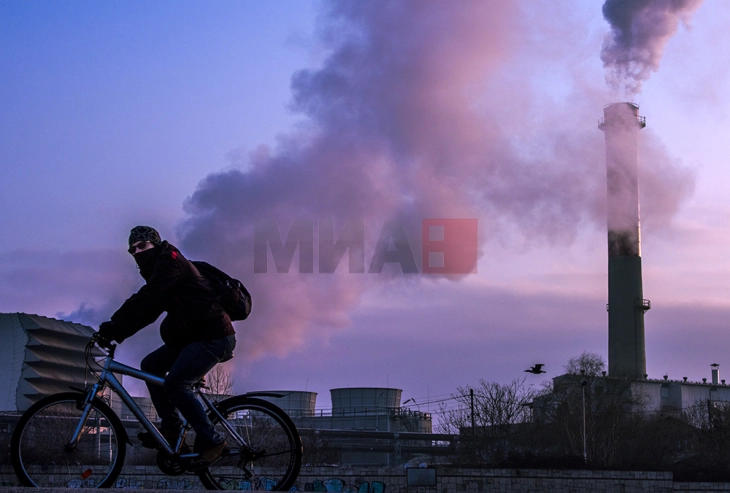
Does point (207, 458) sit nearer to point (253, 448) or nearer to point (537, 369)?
point (253, 448)

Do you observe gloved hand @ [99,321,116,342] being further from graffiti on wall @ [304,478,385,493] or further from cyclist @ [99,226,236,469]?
graffiti on wall @ [304,478,385,493]

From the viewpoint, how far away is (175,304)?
7.54 meters

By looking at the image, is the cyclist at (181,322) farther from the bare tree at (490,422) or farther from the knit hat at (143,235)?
the bare tree at (490,422)

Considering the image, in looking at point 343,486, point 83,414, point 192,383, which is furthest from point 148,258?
point 343,486

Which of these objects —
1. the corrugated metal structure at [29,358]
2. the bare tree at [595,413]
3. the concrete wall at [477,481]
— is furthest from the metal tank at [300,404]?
the concrete wall at [477,481]

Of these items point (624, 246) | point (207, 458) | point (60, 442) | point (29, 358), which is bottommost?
point (207, 458)

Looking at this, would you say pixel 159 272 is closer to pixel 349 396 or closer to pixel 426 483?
pixel 426 483

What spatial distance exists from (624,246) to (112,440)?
8672 centimetres

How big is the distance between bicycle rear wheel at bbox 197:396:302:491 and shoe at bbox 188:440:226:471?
0.09m

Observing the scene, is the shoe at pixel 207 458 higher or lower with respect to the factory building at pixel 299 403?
lower

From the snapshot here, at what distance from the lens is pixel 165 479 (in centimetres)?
4681

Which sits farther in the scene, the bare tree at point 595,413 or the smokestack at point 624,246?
the smokestack at point 624,246

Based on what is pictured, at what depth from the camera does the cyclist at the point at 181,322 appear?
24.5 feet

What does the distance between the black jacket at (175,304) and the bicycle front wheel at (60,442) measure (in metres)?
0.73
